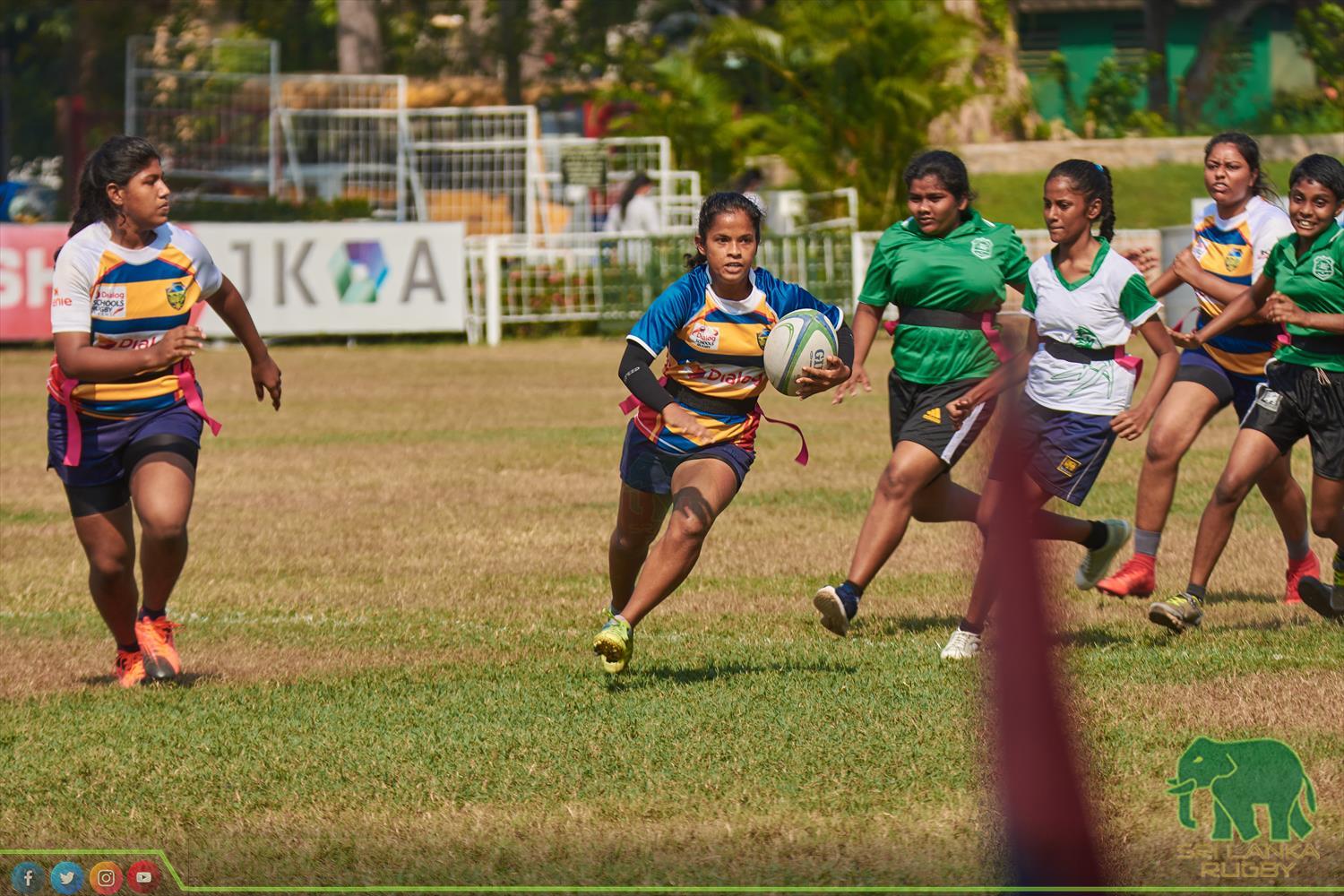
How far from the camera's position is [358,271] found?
23766 millimetres

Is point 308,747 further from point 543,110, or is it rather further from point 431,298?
point 543,110

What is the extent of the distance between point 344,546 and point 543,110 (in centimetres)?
3225

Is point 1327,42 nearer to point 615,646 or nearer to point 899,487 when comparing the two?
point 899,487

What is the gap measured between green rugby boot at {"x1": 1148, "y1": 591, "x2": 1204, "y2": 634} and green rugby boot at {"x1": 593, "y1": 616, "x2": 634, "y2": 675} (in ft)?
7.33

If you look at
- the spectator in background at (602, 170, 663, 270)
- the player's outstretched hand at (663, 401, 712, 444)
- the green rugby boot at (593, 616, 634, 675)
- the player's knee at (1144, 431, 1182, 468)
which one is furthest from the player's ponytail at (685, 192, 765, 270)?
the spectator in background at (602, 170, 663, 270)

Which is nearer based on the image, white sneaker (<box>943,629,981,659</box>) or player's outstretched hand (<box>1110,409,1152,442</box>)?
white sneaker (<box>943,629,981,659</box>)

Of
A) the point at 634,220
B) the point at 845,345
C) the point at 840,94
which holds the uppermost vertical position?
the point at 840,94

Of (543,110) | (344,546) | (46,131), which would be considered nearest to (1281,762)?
(344,546)

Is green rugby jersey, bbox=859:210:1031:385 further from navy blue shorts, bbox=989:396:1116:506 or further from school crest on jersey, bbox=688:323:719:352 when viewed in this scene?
school crest on jersey, bbox=688:323:719:352

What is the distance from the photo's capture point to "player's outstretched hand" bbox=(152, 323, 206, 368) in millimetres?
6523

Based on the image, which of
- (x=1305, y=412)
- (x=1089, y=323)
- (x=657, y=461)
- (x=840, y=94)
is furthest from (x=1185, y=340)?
(x=840, y=94)

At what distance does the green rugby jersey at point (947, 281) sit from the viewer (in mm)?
7730

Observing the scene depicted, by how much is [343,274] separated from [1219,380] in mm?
16689

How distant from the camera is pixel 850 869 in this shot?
4.66m
